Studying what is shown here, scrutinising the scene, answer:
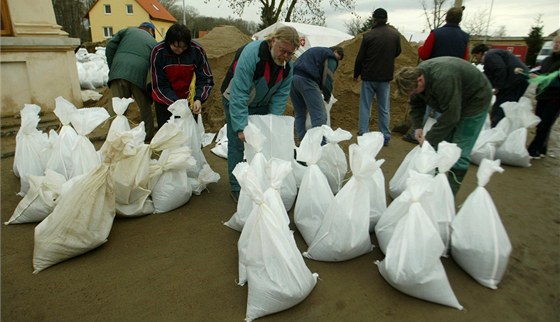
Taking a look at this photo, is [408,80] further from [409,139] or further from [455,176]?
[409,139]

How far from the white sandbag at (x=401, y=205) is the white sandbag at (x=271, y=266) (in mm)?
721

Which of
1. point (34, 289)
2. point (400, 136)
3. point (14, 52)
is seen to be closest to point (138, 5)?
point (14, 52)

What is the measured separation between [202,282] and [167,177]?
1076 mm

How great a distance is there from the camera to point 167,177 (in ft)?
9.04

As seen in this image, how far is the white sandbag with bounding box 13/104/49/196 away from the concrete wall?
2313mm

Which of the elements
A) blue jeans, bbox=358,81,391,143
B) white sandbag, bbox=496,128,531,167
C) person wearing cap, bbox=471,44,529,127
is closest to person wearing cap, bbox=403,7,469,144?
person wearing cap, bbox=471,44,529,127

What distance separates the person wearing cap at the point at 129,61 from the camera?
3354mm

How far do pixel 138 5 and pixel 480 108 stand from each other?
117ft

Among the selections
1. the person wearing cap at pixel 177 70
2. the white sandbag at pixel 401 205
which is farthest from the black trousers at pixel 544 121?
the person wearing cap at pixel 177 70

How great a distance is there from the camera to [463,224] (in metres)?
2.07

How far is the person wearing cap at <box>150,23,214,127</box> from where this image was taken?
2.88 metres

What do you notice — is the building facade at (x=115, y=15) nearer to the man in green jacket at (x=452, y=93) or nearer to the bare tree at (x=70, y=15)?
the bare tree at (x=70, y=15)

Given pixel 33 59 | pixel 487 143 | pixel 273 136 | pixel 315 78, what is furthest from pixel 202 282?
pixel 33 59

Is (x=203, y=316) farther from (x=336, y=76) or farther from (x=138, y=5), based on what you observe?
(x=138, y=5)
